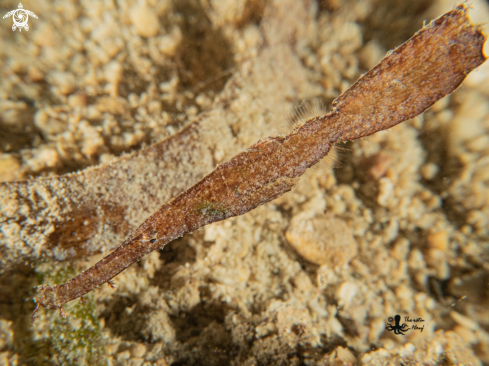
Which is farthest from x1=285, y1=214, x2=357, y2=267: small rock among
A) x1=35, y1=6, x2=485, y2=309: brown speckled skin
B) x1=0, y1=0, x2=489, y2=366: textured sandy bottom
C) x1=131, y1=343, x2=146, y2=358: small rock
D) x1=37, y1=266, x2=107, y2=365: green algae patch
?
x1=37, y1=266, x2=107, y2=365: green algae patch

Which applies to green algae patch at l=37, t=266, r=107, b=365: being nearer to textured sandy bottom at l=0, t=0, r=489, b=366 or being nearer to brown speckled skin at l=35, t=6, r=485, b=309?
textured sandy bottom at l=0, t=0, r=489, b=366

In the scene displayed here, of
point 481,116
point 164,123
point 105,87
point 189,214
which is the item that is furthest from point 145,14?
point 481,116

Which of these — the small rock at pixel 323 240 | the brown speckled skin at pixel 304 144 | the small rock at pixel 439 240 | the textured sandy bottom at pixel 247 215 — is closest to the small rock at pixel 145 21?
the textured sandy bottom at pixel 247 215

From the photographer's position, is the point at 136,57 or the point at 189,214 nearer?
the point at 189,214

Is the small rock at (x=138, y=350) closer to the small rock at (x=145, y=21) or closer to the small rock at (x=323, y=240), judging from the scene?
the small rock at (x=323, y=240)

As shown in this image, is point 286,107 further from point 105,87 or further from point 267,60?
point 105,87
